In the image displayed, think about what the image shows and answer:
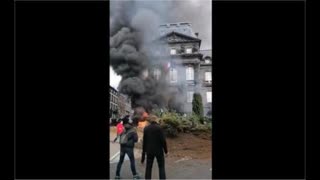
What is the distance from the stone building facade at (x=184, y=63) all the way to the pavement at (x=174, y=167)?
2.35 feet

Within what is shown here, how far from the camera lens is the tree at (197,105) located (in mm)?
6410

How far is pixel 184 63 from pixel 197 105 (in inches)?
24.9

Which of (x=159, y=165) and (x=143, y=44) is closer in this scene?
(x=159, y=165)

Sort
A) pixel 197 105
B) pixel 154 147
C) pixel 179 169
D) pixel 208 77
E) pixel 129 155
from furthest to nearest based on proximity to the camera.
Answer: pixel 197 105 < pixel 208 77 < pixel 179 169 < pixel 129 155 < pixel 154 147

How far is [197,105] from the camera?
6445mm

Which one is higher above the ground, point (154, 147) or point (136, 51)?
point (136, 51)

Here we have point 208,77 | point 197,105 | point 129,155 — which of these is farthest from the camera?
point 197,105

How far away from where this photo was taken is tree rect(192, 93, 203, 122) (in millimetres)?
6410

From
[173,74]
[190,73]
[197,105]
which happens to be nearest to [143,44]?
[173,74]

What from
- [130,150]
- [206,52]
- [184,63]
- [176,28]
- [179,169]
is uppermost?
[176,28]

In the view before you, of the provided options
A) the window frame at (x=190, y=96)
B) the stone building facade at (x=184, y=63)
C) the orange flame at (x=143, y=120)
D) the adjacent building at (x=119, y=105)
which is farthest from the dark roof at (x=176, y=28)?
the orange flame at (x=143, y=120)

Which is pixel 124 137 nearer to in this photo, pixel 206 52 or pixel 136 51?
pixel 136 51
